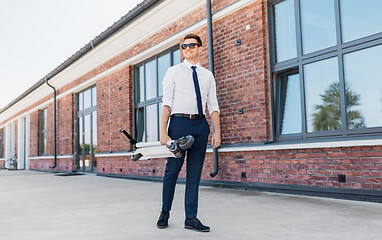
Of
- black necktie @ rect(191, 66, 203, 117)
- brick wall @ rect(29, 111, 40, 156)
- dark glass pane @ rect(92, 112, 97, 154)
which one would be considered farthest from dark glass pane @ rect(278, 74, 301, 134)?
brick wall @ rect(29, 111, 40, 156)

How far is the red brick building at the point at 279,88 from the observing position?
4562 mm

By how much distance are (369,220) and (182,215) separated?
1845 mm

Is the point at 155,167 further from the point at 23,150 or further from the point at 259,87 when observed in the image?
the point at 23,150

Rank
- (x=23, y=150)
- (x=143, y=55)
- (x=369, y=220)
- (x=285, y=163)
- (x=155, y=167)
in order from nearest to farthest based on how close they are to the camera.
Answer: (x=369, y=220), (x=285, y=163), (x=155, y=167), (x=143, y=55), (x=23, y=150)

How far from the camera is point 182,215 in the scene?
12.4 ft

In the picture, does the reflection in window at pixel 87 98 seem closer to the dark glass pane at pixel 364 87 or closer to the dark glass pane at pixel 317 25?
the dark glass pane at pixel 317 25

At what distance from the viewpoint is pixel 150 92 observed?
9.34 metres

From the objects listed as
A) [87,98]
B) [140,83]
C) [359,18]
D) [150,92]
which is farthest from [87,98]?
[359,18]

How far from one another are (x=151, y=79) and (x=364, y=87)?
5.85 metres

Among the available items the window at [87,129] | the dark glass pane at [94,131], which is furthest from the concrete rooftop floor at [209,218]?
the window at [87,129]

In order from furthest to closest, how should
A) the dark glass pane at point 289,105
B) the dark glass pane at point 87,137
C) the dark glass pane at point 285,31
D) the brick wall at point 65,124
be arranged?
the brick wall at point 65,124
the dark glass pane at point 87,137
the dark glass pane at point 285,31
the dark glass pane at point 289,105

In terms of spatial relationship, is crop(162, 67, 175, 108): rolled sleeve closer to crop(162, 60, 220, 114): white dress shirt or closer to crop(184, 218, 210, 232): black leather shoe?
crop(162, 60, 220, 114): white dress shirt

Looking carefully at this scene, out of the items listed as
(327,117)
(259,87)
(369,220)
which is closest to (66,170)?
(259,87)

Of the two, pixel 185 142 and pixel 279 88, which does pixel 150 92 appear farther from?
pixel 185 142
